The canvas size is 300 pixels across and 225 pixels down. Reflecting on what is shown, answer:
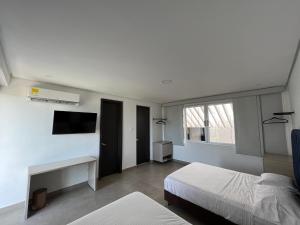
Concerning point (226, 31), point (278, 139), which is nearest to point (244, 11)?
point (226, 31)

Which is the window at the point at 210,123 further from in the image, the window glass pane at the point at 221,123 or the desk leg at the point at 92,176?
the desk leg at the point at 92,176

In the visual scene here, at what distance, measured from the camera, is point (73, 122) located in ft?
9.82

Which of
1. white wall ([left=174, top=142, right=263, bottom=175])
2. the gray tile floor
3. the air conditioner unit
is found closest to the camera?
the gray tile floor

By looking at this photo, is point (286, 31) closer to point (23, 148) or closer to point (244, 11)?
point (244, 11)

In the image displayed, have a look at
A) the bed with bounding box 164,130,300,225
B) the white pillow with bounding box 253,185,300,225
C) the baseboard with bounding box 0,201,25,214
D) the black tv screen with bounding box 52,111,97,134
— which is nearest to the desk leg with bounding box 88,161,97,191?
the black tv screen with bounding box 52,111,97,134

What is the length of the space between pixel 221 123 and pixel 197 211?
2816mm

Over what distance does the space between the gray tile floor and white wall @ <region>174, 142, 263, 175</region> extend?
1110 millimetres

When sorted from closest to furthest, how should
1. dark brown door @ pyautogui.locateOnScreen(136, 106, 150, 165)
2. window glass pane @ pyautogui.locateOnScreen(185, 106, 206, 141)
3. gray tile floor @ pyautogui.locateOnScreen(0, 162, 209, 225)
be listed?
gray tile floor @ pyautogui.locateOnScreen(0, 162, 209, 225) → window glass pane @ pyautogui.locateOnScreen(185, 106, 206, 141) → dark brown door @ pyautogui.locateOnScreen(136, 106, 150, 165)

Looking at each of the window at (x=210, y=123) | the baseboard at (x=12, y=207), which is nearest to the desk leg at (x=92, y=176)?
the baseboard at (x=12, y=207)

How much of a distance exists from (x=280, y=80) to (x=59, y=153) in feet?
16.3

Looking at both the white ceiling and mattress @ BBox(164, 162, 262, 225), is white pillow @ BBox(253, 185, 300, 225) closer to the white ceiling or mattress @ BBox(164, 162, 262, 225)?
mattress @ BBox(164, 162, 262, 225)

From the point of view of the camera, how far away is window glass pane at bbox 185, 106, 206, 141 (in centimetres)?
449

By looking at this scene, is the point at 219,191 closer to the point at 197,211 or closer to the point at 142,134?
the point at 197,211

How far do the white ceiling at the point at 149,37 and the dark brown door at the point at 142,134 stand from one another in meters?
2.68
